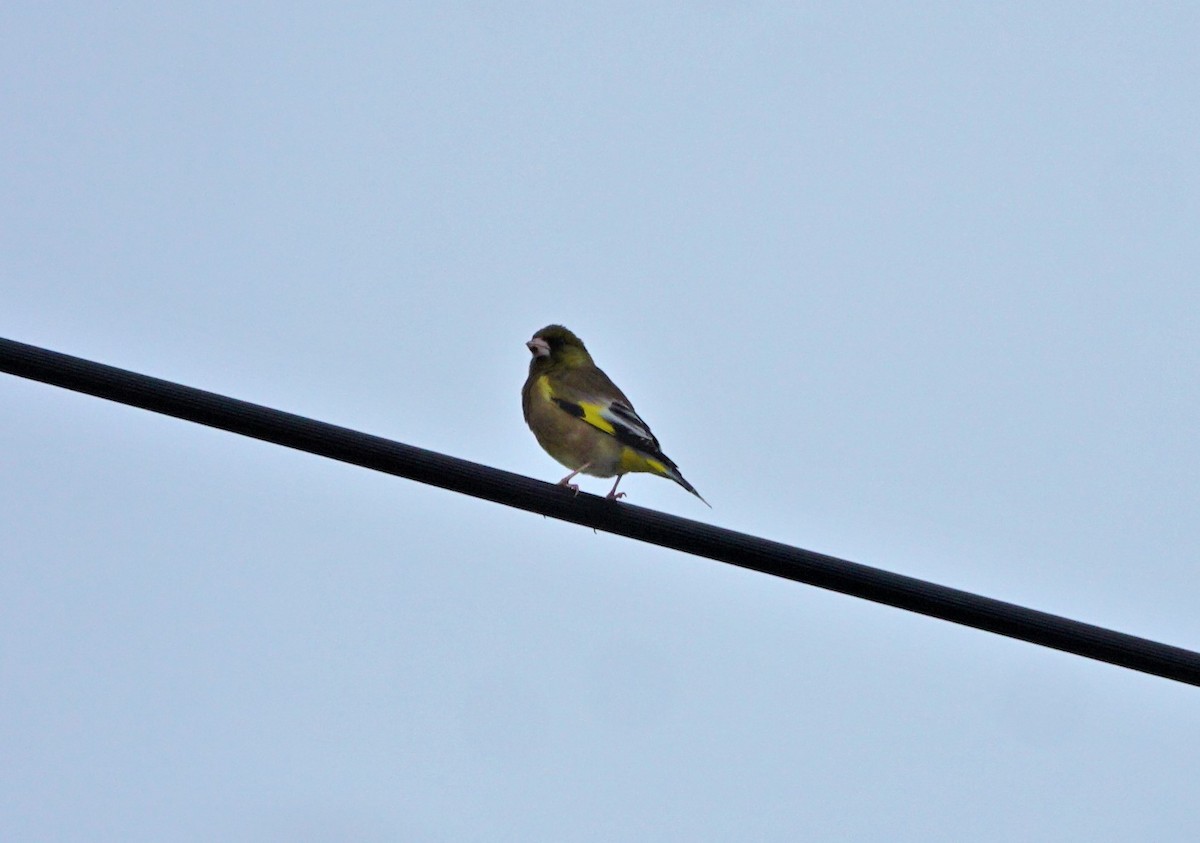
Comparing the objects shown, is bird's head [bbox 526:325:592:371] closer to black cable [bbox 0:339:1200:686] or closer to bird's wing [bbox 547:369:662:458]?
bird's wing [bbox 547:369:662:458]

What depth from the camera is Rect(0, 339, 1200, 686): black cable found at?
6082mm

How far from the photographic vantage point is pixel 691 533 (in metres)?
6.64

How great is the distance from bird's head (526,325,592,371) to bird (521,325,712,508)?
237 mm

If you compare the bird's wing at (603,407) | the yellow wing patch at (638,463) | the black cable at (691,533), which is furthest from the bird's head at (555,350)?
the black cable at (691,533)

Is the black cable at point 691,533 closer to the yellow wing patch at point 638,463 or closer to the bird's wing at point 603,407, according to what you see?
the yellow wing patch at point 638,463

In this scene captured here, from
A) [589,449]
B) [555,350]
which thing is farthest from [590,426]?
[555,350]

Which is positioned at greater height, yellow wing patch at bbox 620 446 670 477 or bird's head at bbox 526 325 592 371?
bird's head at bbox 526 325 592 371

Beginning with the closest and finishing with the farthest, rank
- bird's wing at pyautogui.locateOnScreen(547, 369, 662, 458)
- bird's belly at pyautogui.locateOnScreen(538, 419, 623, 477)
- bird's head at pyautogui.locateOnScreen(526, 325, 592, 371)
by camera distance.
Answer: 1. bird's wing at pyautogui.locateOnScreen(547, 369, 662, 458)
2. bird's belly at pyautogui.locateOnScreen(538, 419, 623, 477)
3. bird's head at pyautogui.locateOnScreen(526, 325, 592, 371)

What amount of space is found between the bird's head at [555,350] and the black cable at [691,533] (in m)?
5.49

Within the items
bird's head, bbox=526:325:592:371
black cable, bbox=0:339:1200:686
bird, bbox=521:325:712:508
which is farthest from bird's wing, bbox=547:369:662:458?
black cable, bbox=0:339:1200:686

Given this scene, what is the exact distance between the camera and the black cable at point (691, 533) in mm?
6082

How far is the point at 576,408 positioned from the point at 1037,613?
4997mm

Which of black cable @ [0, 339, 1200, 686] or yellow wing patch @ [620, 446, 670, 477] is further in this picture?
yellow wing patch @ [620, 446, 670, 477]

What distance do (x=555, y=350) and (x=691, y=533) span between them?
5929 millimetres
